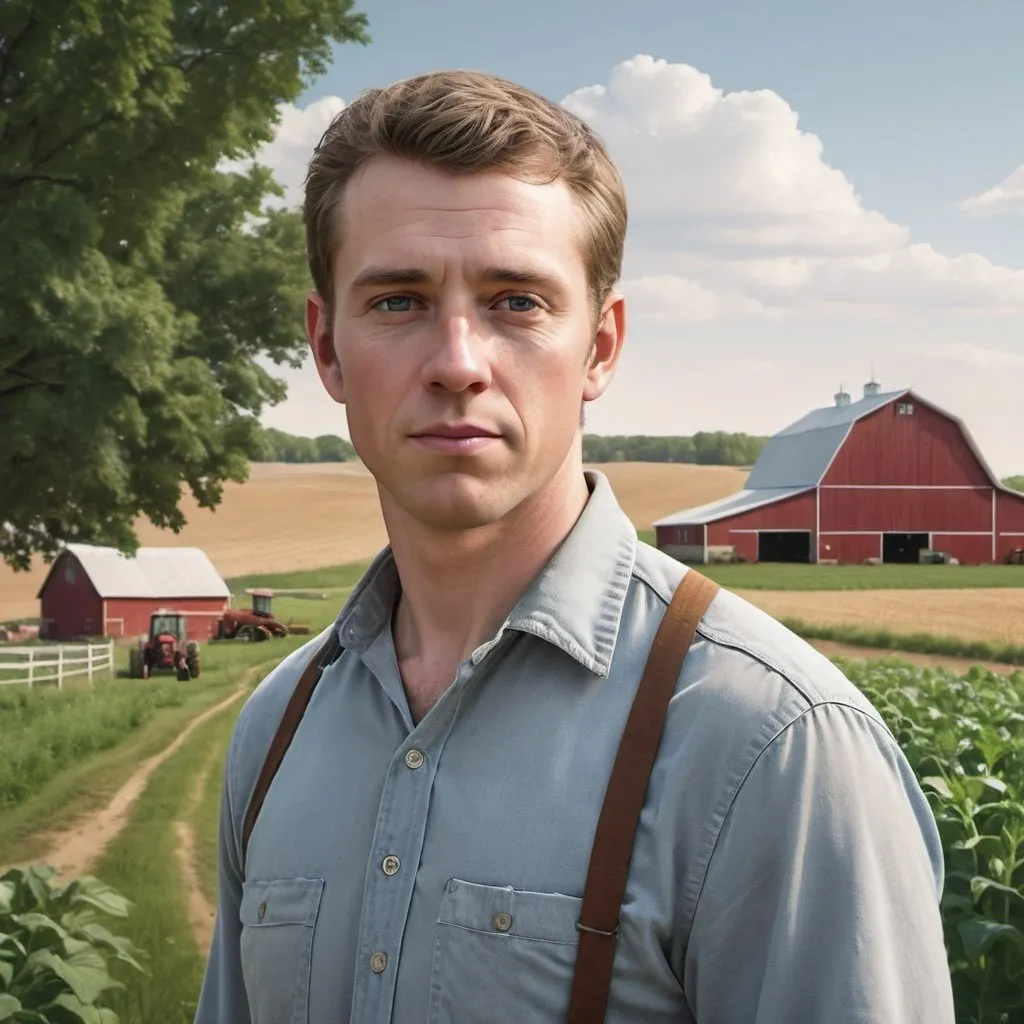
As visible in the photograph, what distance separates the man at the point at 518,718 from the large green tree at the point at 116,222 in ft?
36.0

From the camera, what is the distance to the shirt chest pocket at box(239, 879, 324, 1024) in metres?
1.83

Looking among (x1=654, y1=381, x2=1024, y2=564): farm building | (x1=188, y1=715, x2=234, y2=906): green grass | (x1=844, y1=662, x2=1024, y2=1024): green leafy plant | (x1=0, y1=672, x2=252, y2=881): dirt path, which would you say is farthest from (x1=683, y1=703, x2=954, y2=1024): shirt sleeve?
(x1=654, y1=381, x2=1024, y2=564): farm building

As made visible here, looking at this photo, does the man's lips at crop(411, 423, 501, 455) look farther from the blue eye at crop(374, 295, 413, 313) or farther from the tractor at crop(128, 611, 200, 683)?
the tractor at crop(128, 611, 200, 683)

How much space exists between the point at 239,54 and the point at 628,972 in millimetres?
13847

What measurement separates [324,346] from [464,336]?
16.0 inches

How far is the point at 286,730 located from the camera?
209cm

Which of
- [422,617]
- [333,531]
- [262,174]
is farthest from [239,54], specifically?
[333,531]

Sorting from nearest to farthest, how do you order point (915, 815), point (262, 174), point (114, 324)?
point (915, 815) < point (114, 324) < point (262, 174)

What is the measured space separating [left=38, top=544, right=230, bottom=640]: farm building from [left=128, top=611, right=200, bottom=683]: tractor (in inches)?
88.4

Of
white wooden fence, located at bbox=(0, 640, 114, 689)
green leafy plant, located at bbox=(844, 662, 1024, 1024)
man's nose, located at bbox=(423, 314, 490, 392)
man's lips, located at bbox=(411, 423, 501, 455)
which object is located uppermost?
man's nose, located at bbox=(423, 314, 490, 392)

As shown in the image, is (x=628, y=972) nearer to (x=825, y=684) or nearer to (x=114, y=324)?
(x=825, y=684)

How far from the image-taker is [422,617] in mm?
1985

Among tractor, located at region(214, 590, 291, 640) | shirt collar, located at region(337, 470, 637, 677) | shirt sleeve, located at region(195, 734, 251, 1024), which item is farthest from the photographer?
tractor, located at region(214, 590, 291, 640)

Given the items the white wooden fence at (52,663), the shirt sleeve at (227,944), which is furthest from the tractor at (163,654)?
the shirt sleeve at (227,944)
